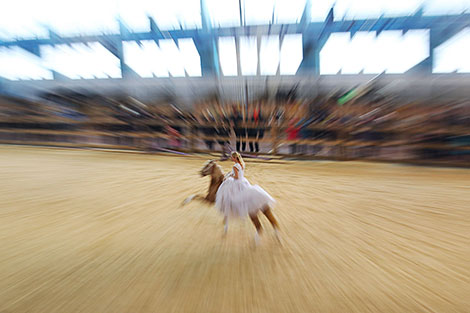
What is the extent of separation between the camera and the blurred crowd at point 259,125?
2.95m

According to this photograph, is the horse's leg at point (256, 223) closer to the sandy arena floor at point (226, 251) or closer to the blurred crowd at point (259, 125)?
the sandy arena floor at point (226, 251)

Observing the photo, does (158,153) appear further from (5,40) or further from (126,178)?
(5,40)

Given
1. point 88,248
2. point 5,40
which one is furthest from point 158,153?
point 5,40

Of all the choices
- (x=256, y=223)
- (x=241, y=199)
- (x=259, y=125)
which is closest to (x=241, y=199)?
(x=241, y=199)

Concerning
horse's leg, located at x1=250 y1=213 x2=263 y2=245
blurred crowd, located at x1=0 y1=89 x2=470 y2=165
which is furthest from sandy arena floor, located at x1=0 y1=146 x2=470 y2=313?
blurred crowd, located at x1=0 y1=89 x2=470 y2=165

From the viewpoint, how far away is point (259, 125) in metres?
3.42

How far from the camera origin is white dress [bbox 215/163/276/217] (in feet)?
3.16

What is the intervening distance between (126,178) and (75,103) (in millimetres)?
3021

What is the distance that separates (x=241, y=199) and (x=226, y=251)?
0.60 ft

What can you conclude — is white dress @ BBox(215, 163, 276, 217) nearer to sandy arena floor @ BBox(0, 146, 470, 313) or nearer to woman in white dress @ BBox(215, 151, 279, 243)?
woman in white dress @ BBox(215, 151, 279, 243)

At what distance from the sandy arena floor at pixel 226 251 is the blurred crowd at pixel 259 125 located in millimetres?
1262

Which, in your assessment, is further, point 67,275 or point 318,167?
point 318,167

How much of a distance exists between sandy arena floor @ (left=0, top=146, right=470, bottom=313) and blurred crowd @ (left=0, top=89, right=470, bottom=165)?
49.7 inches

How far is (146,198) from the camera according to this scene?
5.11 ft
